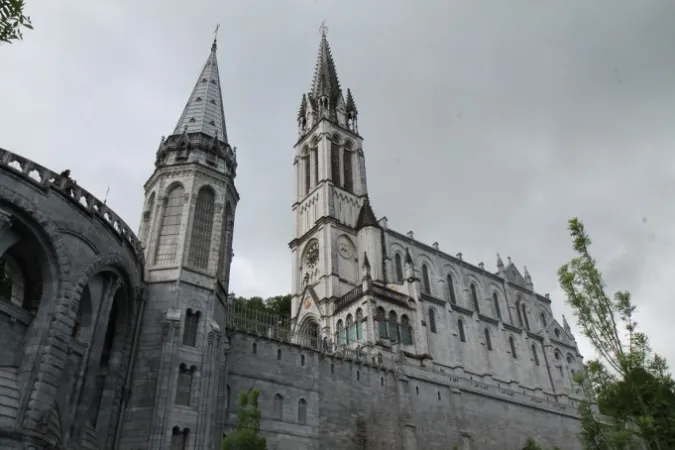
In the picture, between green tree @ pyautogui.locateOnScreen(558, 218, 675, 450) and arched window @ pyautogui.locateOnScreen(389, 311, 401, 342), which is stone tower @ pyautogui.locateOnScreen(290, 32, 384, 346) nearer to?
arched window @ pyautogui.locateOnScreen(389, 311, 401, 342)

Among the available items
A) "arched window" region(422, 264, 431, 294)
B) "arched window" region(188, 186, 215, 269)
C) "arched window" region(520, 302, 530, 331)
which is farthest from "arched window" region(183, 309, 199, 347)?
"arched window" region(520, 302, 530, 331)

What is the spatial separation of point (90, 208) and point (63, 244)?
219 centimetres

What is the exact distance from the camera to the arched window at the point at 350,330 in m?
42.6

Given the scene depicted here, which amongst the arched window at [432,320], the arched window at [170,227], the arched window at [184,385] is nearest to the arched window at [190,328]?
the arched window at [184,385]

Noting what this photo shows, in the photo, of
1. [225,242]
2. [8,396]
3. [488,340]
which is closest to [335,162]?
[488,340]

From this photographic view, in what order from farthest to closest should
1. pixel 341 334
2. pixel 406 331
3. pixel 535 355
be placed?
pixel 535 355, pixel 341 334, pixel 406 331

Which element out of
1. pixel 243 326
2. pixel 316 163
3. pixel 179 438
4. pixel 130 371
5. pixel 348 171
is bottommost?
pixel 179 438

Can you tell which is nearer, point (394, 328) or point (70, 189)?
point (70, 189)

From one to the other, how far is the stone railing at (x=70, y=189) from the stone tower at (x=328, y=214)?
2365cm

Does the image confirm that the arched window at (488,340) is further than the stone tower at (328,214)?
Yes

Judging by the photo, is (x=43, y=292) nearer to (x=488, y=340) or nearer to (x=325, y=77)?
(x=488, y=340)

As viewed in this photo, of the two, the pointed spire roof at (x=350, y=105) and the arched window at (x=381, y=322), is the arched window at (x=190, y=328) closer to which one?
the arched window at (x=381, y=322)

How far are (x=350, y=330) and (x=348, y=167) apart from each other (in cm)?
2077

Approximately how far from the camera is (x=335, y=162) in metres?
57.3
